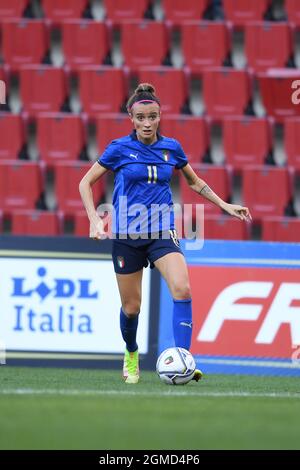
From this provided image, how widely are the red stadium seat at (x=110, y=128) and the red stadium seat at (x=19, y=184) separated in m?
0.85

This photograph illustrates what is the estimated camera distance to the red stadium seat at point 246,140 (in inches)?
522

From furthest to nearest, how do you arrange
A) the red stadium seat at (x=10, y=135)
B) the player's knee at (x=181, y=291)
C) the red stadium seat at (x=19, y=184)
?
the red stadium seat at (x=10, y=135) → the red stadium seat at (x=19, y=184) → the player's knee at (x=181, y=291)

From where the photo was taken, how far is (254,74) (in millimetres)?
13922

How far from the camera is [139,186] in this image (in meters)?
8.02

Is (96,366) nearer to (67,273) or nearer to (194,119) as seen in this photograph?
(67,273)

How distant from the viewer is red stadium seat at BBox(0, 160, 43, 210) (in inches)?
509

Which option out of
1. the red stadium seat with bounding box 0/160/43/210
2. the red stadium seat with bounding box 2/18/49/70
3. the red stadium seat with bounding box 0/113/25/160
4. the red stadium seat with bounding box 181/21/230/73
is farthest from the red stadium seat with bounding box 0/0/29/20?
the red stadium seat with bounding box 0/160/43/210

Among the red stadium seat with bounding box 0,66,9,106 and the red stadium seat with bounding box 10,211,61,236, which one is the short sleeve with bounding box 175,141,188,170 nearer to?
the red stadium seat with bounding box 10,211,61,236

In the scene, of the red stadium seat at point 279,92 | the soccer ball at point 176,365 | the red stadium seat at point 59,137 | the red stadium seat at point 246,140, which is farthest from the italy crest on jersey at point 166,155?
the red stadium seat at point 279,92

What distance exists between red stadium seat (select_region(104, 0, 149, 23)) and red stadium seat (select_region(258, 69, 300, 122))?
6.34ft

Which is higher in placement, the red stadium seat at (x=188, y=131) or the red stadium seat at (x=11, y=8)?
the red stadium seat at (x=11, y=8)

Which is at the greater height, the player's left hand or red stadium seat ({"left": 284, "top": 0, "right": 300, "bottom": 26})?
red stadium seat ({"left": 284, "top": 0, "right": 300, "bottom": 26})

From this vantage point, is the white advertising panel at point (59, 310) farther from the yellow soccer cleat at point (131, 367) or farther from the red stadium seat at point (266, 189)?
the red stadium seat at point (266, 189)
